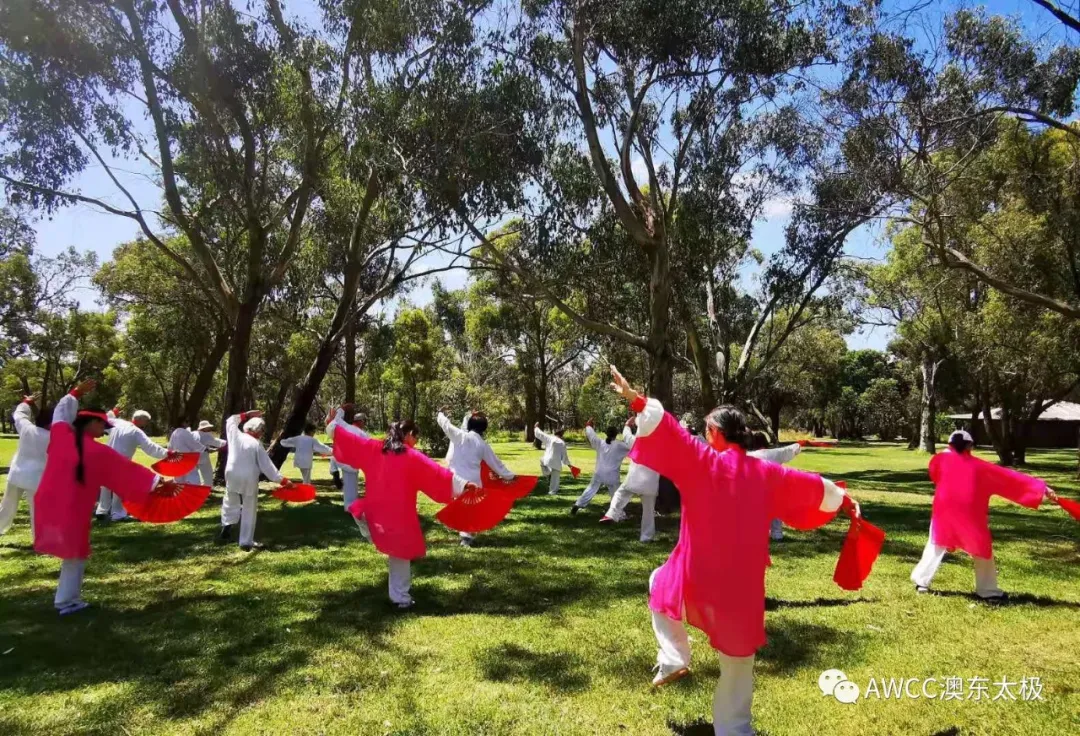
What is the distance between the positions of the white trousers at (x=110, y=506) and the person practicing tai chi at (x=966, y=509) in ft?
43.6

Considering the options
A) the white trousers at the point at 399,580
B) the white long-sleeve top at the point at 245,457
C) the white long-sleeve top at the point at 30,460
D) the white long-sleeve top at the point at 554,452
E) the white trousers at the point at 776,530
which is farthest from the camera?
the white long-sleeve top at the point at 554,452

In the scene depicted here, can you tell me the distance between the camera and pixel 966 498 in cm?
729

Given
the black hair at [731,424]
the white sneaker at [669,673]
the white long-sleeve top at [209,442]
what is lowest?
the white sneaker at [669,673]

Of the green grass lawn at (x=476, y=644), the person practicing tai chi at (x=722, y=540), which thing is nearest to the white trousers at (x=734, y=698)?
the person practicing tai chi at (x=722, y=540)

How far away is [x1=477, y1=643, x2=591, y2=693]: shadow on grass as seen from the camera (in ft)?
16.7

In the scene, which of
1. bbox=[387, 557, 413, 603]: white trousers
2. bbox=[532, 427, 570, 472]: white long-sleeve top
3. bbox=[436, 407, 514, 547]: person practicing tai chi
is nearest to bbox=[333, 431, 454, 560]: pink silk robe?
bbox=[387, 557, 413, 603]: white trousers

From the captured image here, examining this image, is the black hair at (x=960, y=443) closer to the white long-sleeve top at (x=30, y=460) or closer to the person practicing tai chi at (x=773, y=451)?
the person practicing tai chi at (x=773, y=451)

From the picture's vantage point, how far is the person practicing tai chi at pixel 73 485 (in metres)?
6.37

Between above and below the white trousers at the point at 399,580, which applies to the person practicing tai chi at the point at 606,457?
above

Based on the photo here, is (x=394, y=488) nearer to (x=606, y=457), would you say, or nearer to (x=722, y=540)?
(x=722, y=540)

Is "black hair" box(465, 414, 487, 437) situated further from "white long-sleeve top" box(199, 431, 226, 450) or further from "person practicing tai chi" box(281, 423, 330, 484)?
"white long-sleeve top" box(199, 431, 226, 450)

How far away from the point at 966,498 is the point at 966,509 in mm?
115

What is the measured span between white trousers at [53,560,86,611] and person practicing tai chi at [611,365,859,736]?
19.2 feet

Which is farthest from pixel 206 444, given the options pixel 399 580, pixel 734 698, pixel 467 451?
pixel 734 698
